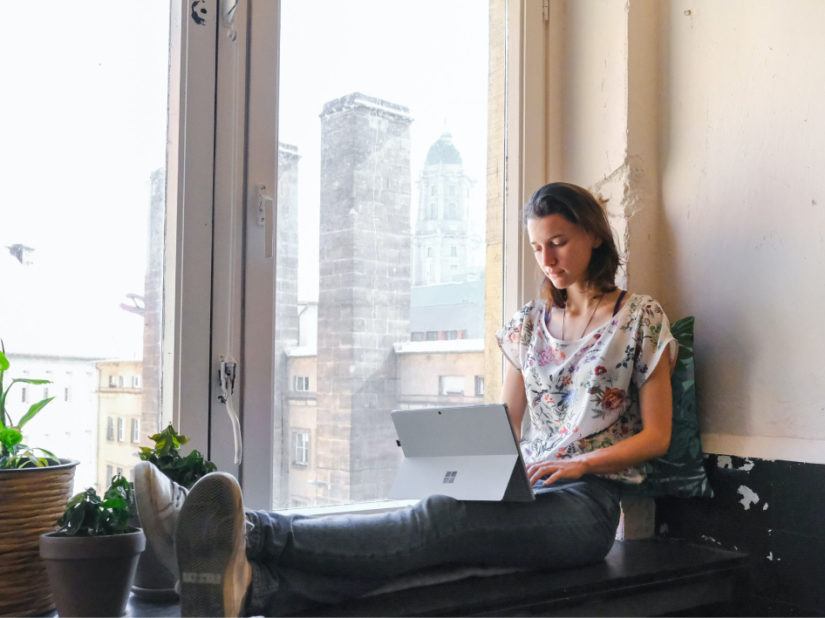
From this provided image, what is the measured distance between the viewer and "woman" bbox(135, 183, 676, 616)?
1.26m

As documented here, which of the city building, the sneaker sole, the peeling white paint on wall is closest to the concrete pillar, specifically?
the city building

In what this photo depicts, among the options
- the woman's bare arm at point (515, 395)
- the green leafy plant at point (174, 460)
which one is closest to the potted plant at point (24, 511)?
the green leafy plant at point (174, 460)

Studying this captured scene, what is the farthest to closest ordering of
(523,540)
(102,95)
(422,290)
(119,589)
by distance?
(422,290) < (102,95) < (523,540) < (119,589)

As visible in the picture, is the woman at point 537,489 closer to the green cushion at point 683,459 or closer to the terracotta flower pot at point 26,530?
the green cushion at point 683,459

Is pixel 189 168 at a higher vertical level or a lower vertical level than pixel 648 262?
higher

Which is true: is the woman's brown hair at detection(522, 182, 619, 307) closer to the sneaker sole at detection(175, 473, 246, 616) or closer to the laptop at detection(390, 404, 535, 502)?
the laptop at detection(390, 404, 535, 502)

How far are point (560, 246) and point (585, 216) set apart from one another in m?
0.08

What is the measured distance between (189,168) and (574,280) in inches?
33.6

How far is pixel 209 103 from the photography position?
174cm

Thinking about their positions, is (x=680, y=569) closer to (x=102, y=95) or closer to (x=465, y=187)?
(x=465, y=187)

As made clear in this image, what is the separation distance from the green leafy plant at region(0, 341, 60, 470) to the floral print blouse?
947mm

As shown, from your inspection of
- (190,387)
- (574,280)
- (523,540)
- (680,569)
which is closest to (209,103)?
(190,387)

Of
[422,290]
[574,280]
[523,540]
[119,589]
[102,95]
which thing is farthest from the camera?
[422,290]

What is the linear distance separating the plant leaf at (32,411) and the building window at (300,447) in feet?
1.74
